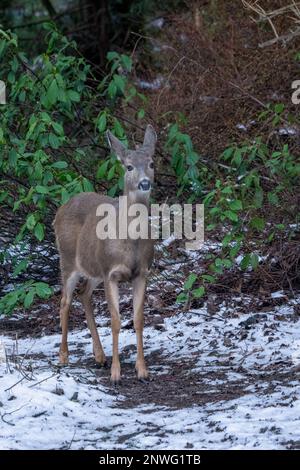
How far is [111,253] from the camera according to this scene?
8.34 meters

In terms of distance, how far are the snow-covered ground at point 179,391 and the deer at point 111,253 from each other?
0.35 metres

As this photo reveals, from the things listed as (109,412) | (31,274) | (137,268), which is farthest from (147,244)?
(31,274)

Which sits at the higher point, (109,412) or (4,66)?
(4,66)

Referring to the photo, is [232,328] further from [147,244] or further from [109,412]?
[109,412]

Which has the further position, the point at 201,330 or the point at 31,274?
the point at 31,274

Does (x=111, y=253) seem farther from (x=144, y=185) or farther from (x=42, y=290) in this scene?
(x=42, y=290)

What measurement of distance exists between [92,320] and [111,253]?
3.13 ft

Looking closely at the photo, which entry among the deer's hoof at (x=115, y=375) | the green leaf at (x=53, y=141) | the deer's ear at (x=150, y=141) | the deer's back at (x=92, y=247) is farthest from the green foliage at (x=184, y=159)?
the deer's hoof at (x=115, y=375)

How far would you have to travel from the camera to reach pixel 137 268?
8320 millimetres

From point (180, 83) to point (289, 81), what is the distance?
1.34 metres

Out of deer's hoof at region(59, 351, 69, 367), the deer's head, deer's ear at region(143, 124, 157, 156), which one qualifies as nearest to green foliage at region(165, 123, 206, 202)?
deer's ear at region(143, 124, 157, 156)

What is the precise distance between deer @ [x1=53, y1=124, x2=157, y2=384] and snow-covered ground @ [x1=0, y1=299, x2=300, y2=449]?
349 mm

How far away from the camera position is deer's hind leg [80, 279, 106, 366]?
880cm

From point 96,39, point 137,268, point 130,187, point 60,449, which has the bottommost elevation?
point 60,449
